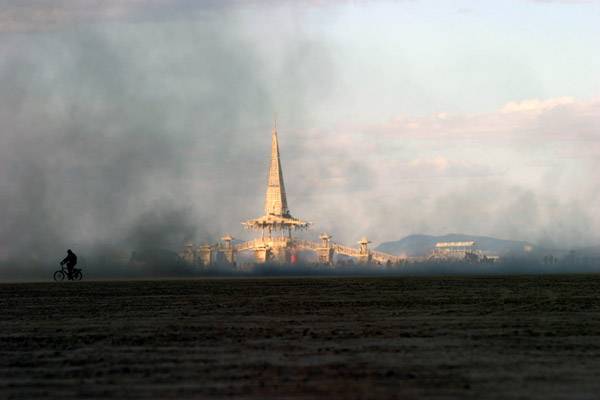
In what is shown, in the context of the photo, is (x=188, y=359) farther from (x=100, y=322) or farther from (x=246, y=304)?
(x=246, y=304)

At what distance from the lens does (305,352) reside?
114 feet

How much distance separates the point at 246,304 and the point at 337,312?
11671mm

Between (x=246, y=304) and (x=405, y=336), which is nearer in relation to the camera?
(x=405, y=336)

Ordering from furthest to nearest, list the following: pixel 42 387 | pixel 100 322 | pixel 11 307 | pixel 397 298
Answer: pixel 397 298 → pixel 11 307 → pixel 100 322 → pixel 42 387

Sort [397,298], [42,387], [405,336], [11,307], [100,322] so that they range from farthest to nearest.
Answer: [397,298]
[11,307]
[100,322]
[405,336]
[42,387]

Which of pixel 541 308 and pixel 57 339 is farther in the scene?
pixel 541 308

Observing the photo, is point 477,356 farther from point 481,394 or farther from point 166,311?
point 166,311

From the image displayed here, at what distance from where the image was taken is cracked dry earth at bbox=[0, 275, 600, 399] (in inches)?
1062

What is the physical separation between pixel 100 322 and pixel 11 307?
16.6 m

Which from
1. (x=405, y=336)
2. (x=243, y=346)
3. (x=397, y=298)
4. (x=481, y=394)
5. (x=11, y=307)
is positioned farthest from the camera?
(x=397, y=298)

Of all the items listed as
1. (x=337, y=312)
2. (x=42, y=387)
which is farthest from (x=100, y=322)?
(x=42, y=387)

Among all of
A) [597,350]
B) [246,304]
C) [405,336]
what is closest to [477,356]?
[597,350]

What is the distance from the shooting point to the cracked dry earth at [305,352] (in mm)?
26969

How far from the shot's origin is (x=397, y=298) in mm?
72500
